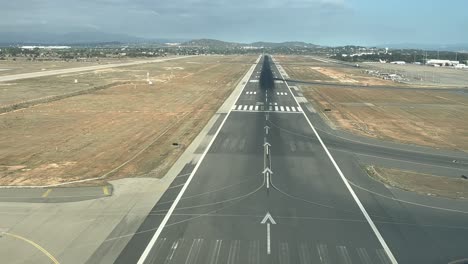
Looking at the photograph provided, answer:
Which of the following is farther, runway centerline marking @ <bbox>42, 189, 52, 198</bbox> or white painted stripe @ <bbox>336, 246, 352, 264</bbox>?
runway centerline marking @ <bbox>42, 189, 52, 198</bbox>

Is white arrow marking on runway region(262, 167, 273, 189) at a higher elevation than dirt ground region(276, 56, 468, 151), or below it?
below

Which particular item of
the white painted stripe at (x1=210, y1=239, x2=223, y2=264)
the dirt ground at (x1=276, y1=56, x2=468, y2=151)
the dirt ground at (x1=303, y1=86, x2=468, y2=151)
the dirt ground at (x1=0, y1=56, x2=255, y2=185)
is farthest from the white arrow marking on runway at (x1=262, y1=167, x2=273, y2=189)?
the dirt ground at (x1=276, y1=56, x2=468, y2=151)

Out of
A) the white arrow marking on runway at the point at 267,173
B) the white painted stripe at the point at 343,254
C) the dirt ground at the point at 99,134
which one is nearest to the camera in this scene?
the white painted stripe at the point at 343,254

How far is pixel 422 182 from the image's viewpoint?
3167 centimetres

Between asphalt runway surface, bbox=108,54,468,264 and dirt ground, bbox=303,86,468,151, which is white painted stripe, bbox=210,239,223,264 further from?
dirt ground, bbox=303,86,468,151

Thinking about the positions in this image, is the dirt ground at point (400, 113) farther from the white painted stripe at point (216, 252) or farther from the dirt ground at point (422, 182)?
the white painted stripe at point (216, 252)

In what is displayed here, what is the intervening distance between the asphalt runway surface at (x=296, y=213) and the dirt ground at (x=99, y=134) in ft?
18.6

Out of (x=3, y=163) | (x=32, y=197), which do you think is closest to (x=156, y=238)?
(x=32, y=197)

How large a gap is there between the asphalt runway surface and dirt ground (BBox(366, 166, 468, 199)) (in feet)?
3.69

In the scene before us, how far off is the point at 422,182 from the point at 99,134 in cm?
3278

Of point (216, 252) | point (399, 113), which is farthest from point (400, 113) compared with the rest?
point (216, 252)

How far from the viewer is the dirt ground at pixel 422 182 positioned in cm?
2953

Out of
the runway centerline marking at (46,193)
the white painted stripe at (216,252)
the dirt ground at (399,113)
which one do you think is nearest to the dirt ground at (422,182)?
the dirt ground at (399,113)

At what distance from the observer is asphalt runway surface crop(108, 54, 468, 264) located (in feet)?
68.1
